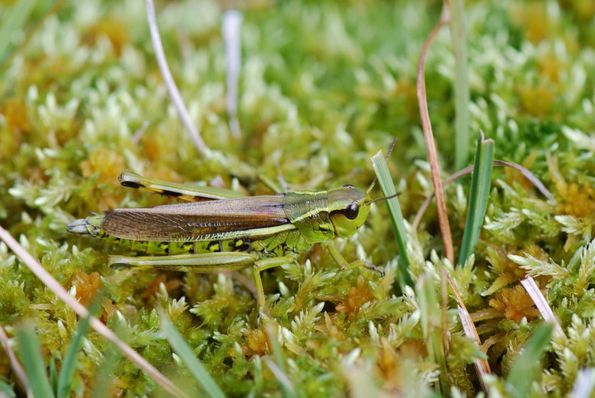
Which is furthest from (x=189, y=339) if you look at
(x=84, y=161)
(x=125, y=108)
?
(x=125, y=108)

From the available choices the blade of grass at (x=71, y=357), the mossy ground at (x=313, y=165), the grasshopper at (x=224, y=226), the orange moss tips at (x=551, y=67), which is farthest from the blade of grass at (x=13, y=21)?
the orange moss tips at (x=551, y=67)

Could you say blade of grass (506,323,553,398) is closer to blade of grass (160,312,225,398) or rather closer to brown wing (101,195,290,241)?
blade of grass (160,312,225,398)

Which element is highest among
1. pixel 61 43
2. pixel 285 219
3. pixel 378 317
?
pixel 61 43

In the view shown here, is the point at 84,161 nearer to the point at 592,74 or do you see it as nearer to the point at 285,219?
the point at 285,219

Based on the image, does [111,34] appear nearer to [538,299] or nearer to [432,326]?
[432,326]

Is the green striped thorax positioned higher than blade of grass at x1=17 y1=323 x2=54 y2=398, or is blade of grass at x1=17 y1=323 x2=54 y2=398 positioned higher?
blade of grass at x1=17 y1=323 x2=54 y2=398

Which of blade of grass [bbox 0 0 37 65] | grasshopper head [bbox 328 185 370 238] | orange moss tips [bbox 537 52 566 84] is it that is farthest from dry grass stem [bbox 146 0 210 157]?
orange moss tips [bbox 537 52 566 84]
